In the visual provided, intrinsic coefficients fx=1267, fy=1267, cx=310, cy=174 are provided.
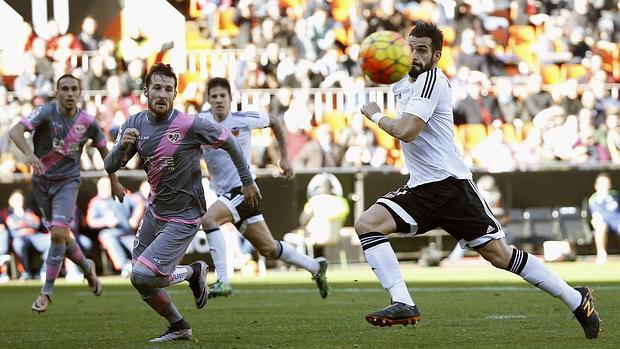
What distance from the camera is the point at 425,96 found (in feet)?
28.7

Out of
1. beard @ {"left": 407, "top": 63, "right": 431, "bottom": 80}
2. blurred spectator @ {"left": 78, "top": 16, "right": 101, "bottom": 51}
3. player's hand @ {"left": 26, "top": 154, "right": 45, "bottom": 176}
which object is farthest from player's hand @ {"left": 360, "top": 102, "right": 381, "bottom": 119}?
blurred spectator @ {"left": 78, "top": 16, "right": 101, "bottom": 51}

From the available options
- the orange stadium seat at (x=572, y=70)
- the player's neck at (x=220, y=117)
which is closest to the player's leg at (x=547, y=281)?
the player's neck at (x=220, y=117)

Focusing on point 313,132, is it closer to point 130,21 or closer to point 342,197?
point 342,197

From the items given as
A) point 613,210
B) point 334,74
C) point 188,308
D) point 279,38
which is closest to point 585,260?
point 613,210

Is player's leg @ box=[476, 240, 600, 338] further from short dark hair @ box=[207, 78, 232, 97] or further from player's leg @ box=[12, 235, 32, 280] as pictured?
player's leg @ box=[12, 235, 32, 280]

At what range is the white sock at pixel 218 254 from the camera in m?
13.7

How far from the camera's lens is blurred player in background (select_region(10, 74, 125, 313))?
1340cm

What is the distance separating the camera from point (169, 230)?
9250 mm

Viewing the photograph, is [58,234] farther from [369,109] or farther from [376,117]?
[376,117]

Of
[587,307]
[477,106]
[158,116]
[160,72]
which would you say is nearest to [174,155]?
[158,116]

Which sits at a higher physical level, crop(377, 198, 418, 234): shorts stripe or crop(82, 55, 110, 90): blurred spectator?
crop(82, 55, 110, 90): blurred spectator

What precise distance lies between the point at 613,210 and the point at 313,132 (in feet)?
18.8

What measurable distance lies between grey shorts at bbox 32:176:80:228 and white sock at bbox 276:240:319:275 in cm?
233

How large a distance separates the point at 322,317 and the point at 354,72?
1485 centimetres
